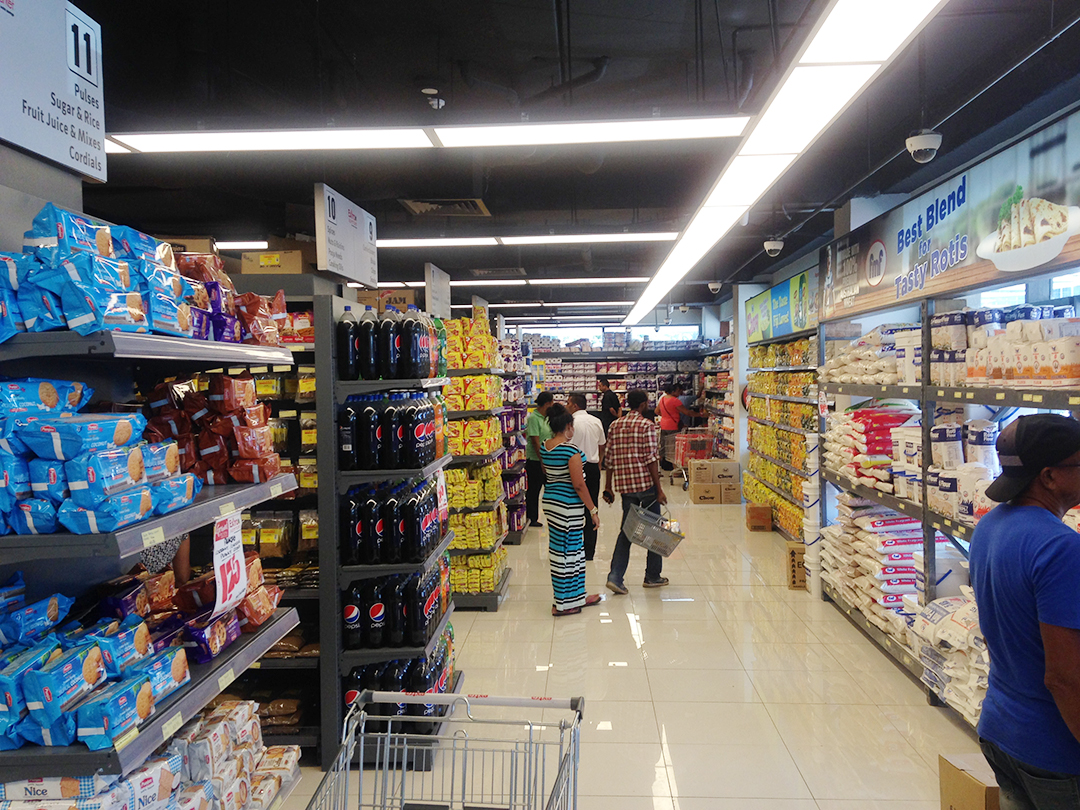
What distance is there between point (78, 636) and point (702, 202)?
4.12 meters

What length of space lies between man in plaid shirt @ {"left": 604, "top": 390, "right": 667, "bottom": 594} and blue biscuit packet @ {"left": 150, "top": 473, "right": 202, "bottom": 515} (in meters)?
4.82

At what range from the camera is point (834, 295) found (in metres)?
6.25

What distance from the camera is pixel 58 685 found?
4.78 ft

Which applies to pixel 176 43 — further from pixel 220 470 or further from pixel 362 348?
pixel 220 470

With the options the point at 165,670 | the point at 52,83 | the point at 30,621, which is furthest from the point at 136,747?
the point at 52,83

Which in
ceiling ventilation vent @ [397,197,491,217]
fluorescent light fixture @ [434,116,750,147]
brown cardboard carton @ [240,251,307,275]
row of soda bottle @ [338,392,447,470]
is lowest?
row of soda bottle @ [338,392,447,470]

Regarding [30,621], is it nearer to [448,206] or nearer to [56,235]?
[56,235]

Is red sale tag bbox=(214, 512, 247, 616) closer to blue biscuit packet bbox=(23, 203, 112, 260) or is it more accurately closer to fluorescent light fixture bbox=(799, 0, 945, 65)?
blue biscuit packet bbox=(23, 203, 112, 260)

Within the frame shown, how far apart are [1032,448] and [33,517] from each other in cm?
256

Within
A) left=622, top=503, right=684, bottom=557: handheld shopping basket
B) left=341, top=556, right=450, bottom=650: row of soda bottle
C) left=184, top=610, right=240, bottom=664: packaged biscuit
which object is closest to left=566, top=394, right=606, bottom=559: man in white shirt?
left=622, top=503, right=684, bottom=557: handheld shopping basket

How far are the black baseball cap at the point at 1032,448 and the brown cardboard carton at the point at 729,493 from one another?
9.46 meters

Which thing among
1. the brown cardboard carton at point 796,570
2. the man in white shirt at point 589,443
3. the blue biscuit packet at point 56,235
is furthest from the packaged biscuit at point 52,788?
the brown cardboard carton at point 796,570

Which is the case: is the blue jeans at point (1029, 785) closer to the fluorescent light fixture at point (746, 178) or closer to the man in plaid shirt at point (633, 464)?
the fluorescent light fixture at point (746, 178)

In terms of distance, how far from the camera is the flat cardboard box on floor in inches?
101
